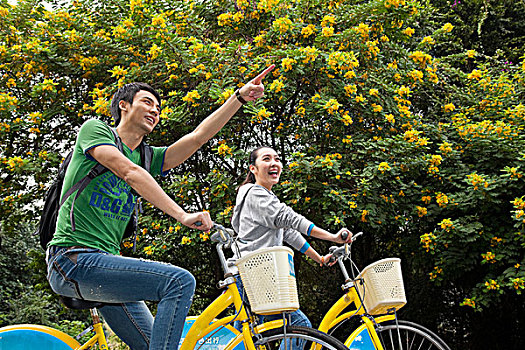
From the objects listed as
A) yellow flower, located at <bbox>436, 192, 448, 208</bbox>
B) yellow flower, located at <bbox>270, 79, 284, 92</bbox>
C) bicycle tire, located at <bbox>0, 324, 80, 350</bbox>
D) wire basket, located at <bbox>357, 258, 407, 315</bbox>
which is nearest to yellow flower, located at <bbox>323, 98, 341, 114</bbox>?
yellow flower, located at <bbox>270, 79, 284, 92</bbox>

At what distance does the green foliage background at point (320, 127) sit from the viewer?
15.6 ft

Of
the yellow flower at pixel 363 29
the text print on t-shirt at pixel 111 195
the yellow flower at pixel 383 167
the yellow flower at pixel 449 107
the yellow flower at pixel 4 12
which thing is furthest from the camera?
the yellow flower at pixel 4 12

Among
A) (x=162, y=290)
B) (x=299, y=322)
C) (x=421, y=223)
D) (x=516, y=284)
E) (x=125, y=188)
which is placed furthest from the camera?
(x=421, y=223)

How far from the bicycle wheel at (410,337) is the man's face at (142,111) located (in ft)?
5.55

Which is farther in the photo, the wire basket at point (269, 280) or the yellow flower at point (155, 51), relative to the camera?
the yellow flower at point (155, 51)

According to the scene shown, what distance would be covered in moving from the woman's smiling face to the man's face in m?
1.10

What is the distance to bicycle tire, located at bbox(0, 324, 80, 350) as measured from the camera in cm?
229

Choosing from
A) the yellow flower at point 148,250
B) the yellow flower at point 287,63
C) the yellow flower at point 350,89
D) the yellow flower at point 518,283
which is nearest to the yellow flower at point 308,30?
the yellow flower at point 287,63

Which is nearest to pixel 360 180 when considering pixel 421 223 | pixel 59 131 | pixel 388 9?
pixel 421 223

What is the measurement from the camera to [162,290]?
1.88 meters

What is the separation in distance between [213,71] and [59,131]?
2231 millimetres

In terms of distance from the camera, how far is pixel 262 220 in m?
2.90

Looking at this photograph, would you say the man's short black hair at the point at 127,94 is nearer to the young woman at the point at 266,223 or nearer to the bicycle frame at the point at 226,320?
the bicycle frame at the point at 226,320

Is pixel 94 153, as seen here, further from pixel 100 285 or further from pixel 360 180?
pixel 360 180
